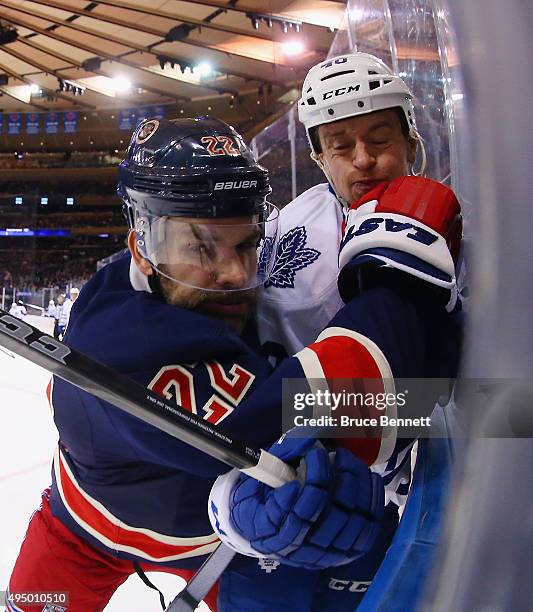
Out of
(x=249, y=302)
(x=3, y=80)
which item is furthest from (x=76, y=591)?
(x=3, y=80)

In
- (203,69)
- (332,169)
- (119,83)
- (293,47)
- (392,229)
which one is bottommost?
(392,229)

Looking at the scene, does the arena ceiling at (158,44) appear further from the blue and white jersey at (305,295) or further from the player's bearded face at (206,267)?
the player's bearded face at (206,267)

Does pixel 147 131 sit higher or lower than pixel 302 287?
higher

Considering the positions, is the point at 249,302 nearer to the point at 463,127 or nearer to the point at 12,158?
the point at 463,127

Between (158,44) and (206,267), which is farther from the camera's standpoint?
(158,44)

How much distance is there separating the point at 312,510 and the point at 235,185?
37 cm

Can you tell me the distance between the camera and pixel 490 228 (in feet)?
1.02

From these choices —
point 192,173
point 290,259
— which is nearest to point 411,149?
point 290,259

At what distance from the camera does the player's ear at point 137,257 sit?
717 millimetres

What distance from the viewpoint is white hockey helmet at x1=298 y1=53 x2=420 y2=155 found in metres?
0.83

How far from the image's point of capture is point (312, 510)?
0.46 meters

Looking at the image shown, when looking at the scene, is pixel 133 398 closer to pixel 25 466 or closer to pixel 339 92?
pixel 339 92

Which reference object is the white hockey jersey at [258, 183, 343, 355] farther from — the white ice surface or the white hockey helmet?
the white ice surface

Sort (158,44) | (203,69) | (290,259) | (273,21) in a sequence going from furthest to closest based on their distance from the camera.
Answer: (158,44)
(203,69)
(273,21)
(290,259)
